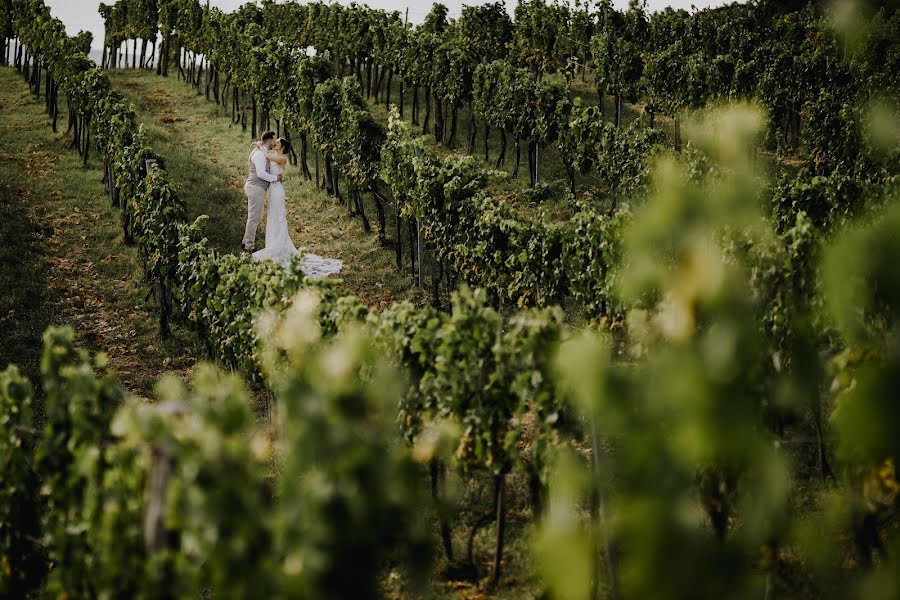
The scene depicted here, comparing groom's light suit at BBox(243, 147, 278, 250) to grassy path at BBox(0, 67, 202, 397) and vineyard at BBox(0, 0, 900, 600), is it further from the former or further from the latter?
grassy path at BBox(0, 67, 202, 397)

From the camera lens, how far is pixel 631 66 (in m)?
22.5

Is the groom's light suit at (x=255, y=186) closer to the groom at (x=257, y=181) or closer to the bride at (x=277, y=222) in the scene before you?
the groom at (x=257, y=181)

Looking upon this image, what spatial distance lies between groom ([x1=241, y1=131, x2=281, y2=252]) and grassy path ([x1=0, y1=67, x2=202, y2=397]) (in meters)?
1.95

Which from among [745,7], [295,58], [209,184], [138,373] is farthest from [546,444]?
[745,7]

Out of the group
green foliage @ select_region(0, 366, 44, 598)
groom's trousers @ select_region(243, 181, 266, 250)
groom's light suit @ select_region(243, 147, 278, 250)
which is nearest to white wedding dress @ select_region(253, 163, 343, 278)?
groom's light suit @ select_region(243, 147, 278, 250)

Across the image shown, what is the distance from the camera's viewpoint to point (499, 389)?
534 centimetres

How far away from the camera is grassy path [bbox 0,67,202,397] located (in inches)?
401

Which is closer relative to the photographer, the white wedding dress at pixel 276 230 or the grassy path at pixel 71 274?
the grassy path at pixel 71 274

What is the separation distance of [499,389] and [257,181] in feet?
27.5

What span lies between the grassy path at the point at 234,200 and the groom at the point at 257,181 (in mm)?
934

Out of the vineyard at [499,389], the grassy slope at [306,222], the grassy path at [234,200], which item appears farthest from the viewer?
the grassy path at [234,200]

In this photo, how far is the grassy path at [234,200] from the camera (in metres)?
13.2

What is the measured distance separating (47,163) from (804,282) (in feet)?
57.3

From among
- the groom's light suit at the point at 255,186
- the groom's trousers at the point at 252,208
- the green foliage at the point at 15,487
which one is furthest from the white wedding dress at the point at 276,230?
the green foliage at the point at 15,487
